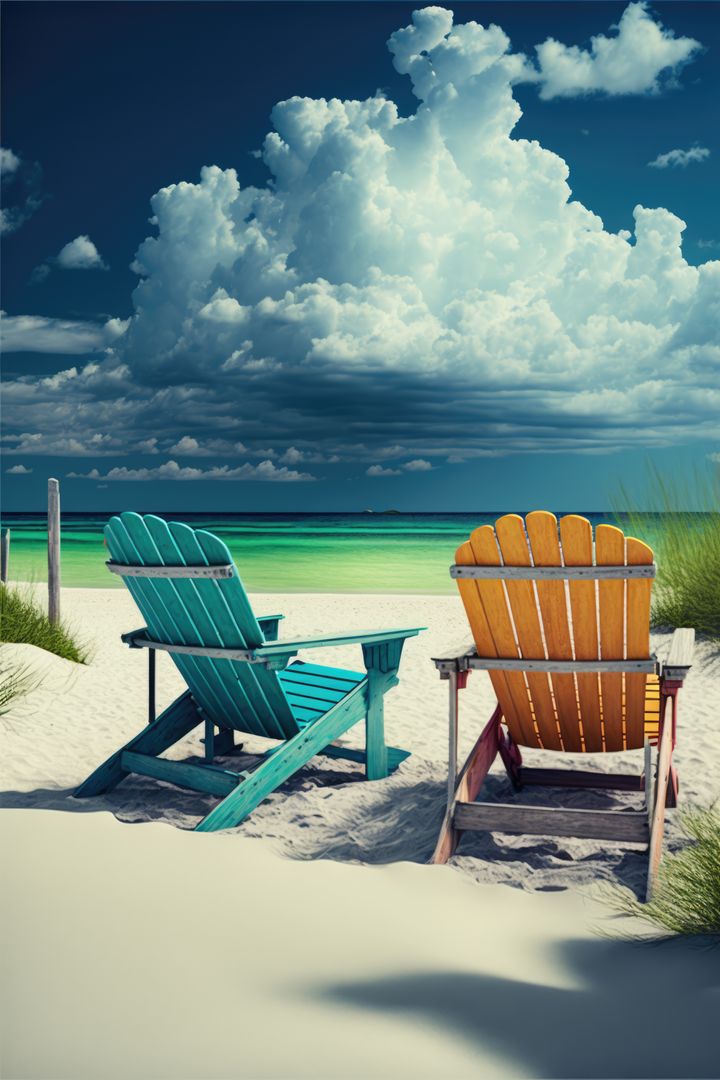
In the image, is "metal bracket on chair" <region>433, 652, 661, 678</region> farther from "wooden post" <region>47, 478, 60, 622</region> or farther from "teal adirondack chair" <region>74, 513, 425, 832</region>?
"wooden post" <region>47, 478, 60, 622</region>

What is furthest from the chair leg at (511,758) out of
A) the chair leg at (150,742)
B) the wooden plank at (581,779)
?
the chair leg at (150,742)

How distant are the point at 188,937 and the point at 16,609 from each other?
5.13 meters

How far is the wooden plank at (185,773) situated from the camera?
3404 mm

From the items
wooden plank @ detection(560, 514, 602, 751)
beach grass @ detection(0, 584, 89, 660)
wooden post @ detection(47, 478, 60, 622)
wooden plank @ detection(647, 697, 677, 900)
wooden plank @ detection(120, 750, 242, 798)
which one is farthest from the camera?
wooden post @ detection(47, 478, 60, 622)

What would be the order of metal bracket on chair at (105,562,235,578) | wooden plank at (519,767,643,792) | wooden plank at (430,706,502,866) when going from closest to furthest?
wooden plank at (430,706,502,866) → metal bracket on chair at (105,562,235,578) → wooden plank at (519,767,643,792)

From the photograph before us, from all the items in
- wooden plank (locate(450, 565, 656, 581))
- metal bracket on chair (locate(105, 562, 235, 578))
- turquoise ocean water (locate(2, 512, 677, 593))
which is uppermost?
wooden plank (locate(450, 565, 656, 581))

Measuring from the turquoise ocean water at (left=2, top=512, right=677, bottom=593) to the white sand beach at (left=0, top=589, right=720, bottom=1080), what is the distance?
518 inches

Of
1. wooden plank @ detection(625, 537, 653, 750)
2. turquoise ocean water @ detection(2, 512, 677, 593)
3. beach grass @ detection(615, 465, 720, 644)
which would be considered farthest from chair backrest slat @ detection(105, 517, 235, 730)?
turquoise ocean water @ detection(2, 512, 677, 593)

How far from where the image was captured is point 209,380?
45.7 metres

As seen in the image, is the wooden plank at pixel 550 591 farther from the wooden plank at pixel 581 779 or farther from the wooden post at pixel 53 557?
the wooden post at pixel 53 557

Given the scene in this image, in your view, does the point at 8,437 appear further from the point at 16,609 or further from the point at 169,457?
the point at 16,609

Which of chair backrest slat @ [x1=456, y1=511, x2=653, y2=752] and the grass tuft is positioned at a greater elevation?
chair backrest slat @ [x1=456, y1=511, x2=653, y2=752]

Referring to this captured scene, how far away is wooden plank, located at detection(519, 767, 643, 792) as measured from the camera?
3.54 m

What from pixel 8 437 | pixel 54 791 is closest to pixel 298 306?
pixel 8 437
